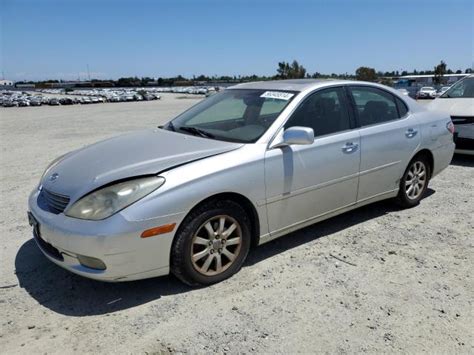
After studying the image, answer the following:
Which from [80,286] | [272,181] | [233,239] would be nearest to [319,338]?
[233,239]

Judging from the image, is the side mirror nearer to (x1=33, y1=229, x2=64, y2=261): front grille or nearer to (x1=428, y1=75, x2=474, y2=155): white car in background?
(x1=33, y1=229, x2=64, y2=261): front grille

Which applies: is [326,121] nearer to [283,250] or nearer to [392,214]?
[283,250]

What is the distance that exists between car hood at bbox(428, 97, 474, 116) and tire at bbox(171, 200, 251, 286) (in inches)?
228

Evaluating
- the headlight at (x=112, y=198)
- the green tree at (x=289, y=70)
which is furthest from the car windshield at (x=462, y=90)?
the green tree at (x=289, y=70)

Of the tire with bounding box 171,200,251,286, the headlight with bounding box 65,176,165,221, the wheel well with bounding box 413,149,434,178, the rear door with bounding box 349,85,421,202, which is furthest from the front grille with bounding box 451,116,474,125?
the headlight with bounding box 65,176,165,221

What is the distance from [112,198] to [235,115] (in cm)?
192

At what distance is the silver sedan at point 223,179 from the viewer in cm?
287

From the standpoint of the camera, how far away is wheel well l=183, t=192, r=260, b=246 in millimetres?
3164

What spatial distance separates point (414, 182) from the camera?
497 centimetres

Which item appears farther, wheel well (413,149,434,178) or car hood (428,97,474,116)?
car hood (428,97,474,116)

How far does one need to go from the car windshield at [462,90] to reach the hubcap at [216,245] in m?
7.08

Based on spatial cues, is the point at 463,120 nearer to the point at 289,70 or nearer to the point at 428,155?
the point at 428,155

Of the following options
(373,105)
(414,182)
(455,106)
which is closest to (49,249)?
(373,105)

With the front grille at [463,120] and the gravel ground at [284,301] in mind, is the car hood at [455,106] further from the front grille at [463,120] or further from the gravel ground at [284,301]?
the gravel ground at [284,301]
